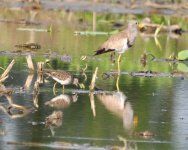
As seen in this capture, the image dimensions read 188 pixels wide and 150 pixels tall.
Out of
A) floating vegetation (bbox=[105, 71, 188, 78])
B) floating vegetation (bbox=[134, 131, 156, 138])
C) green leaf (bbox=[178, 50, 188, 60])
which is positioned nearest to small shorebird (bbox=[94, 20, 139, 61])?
floating vegetation (bbox=[105, 71, 188, 78])

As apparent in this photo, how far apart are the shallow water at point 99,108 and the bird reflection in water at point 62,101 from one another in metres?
0.08

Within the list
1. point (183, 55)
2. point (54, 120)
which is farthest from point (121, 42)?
point (54, 120)

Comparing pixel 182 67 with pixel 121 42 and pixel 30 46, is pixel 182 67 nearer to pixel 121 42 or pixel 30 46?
pixel 121 42

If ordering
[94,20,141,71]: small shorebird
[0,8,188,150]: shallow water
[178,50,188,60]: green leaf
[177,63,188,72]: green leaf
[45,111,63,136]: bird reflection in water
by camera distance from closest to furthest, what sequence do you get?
[0,8,188,150]: shallow water < [45,111,63,136]: bird reflection in water < [94,20,141,71]: small shorebird < [177,63,188,72]: green leaf < [178,50,188,60]: green leaf

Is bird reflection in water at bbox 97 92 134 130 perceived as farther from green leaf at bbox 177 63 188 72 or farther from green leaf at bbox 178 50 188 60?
green leaf at bbox 178 50 188 60

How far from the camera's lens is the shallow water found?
9.45m

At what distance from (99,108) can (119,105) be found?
46cm

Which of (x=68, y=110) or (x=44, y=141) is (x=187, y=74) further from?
(x=44, y=141)

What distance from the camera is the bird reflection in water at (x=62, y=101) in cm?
1162

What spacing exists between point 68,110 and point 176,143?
2204mm

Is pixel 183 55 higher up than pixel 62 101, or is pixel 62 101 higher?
pixel 62 101

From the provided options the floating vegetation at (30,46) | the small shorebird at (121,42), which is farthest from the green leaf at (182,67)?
the floating vegetation at (30,46)

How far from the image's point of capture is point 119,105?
11844mm

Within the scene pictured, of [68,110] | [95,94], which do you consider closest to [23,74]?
[95,94]
